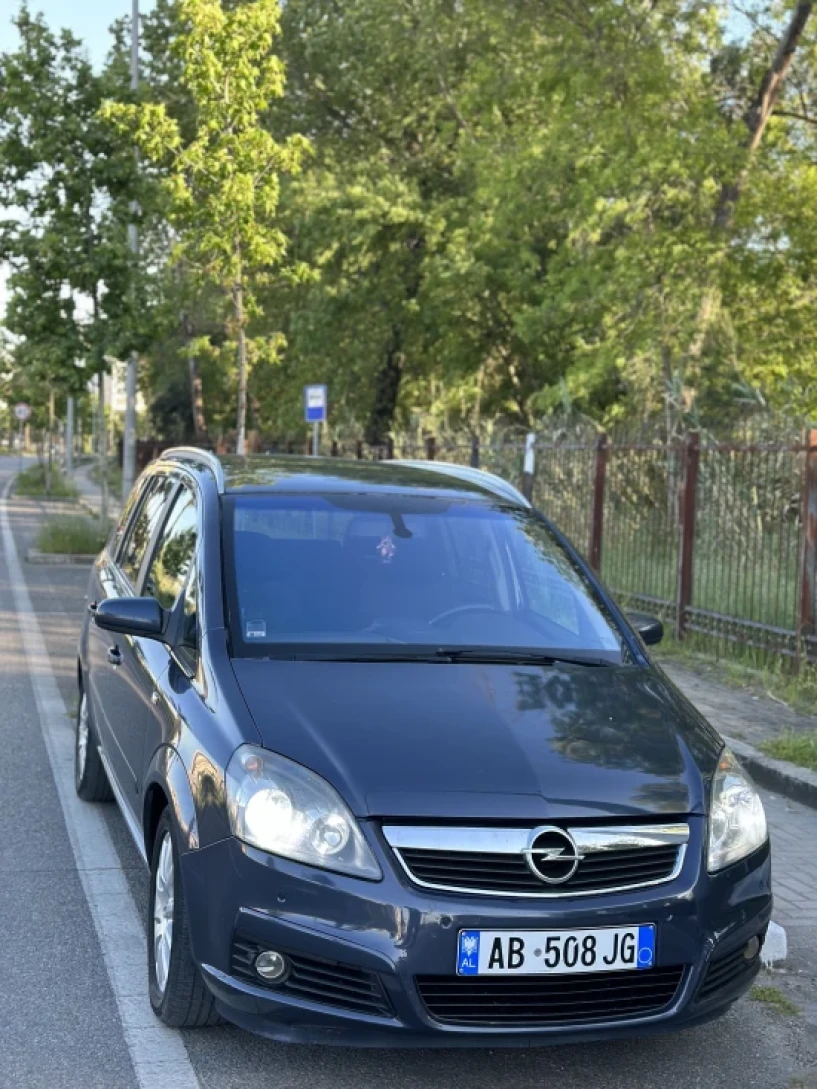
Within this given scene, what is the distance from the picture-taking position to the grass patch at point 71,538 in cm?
2045

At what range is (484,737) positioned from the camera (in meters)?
3.92

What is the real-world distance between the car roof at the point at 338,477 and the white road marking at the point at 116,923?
1.55 meters

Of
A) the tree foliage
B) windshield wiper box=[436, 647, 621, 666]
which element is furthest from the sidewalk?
windshield wiper box=[436, 647, 621, 666]

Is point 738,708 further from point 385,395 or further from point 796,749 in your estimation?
point 385,395

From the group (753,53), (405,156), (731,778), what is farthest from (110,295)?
(731,778)

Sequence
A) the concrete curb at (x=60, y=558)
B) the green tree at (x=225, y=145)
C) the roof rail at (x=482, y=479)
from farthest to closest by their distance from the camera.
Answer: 1. the green tree at (x=225, y=145)
2. the concrete curb at (x=60, y=558)
3. the roof rail at (x=482, y=479)

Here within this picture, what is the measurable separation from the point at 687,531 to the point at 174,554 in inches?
312

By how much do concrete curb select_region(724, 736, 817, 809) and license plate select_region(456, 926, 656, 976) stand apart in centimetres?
388

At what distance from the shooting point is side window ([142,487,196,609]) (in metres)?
5.12

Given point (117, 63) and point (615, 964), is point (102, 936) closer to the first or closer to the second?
point (615, 964)

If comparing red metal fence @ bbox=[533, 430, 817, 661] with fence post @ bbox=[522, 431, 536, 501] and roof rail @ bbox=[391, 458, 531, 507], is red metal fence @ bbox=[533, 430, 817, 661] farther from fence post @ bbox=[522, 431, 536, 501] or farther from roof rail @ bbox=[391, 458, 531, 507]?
roof rail @ bbox=[391, 458, 531, 507]

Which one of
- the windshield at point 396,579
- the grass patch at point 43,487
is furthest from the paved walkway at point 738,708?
the grass patch at point 43,487

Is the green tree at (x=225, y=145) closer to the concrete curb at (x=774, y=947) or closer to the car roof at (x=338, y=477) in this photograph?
the car roof at (x=338, y=477)

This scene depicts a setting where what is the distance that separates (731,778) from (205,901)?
1470mm
